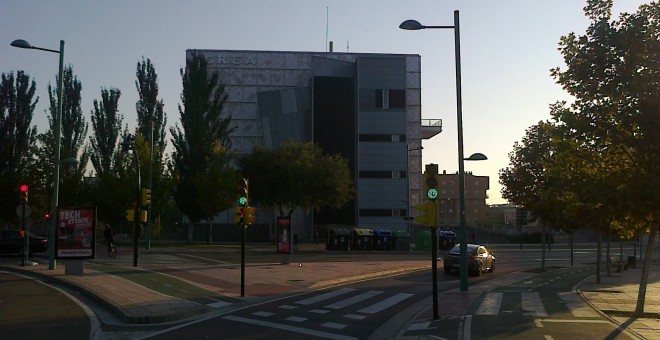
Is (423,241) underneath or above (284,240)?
underneath

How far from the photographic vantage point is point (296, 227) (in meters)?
79.1

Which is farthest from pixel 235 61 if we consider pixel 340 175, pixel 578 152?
pixel 578 152

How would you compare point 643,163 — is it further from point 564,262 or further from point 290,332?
point 564,262

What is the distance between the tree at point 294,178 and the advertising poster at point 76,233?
3097cm

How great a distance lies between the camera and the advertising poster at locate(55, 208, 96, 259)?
26.8 metres

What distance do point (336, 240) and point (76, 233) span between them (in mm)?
31870

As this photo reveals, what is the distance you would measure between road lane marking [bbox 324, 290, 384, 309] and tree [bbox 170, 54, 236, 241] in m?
35.5

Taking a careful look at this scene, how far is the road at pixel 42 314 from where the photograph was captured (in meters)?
14.0

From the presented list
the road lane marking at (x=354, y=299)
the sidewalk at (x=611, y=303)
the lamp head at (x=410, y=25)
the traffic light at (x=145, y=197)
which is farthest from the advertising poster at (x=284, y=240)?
the lamp head at (x=410, y=25)

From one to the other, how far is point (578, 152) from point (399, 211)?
62.1 m

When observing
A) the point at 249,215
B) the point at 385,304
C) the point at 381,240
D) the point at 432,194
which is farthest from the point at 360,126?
the point at 432,194

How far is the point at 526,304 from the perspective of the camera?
19828 mm

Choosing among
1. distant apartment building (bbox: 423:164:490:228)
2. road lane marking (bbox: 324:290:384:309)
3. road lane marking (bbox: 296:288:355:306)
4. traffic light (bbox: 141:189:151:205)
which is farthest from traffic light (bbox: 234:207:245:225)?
distant apartment building (bbox: 423:164:490:228)

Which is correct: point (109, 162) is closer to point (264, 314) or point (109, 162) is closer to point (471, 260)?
point (471, 260)
